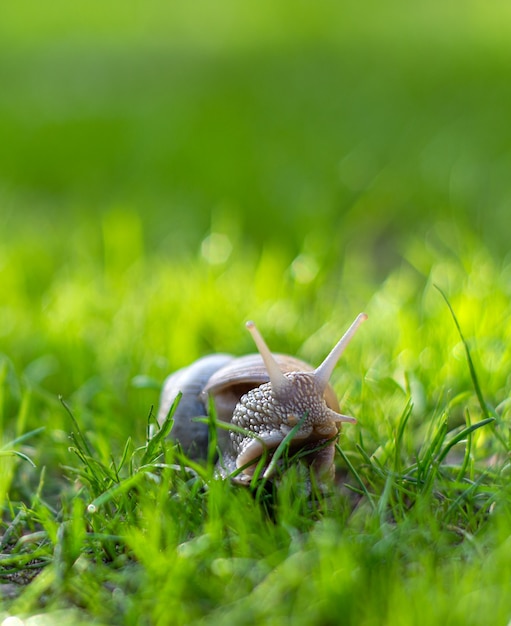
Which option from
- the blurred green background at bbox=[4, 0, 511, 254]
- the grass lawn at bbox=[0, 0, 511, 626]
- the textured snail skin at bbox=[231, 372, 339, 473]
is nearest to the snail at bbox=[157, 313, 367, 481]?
the textured snail skin at bbox=[231, 372, 339, 473]

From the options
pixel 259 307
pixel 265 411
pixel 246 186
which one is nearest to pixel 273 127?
pixel 246 186

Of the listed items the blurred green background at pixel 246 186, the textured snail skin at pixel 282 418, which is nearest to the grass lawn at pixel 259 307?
the blurred green background at pixel 246 186

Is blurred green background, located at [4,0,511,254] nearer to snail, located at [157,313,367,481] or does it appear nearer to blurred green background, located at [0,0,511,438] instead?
blurred green background, located at [0,0,511,438]

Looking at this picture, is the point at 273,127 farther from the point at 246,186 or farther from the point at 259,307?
the point at 259,307

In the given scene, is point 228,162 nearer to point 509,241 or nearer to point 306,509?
point 509,241

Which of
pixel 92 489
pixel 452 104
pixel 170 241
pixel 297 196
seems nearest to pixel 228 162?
pixel 297 196

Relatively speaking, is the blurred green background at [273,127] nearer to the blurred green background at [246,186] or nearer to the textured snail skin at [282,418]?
the blurred green background at [246,186]
